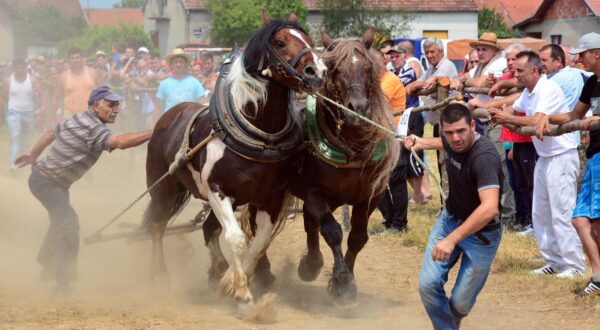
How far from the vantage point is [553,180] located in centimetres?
749

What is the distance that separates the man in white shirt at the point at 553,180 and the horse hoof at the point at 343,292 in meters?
1.93

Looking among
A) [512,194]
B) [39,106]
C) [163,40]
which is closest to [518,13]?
[163,40]

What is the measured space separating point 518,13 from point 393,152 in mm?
51205

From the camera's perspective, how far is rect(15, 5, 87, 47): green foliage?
44072 millimetres

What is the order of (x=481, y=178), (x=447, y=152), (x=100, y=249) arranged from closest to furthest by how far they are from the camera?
(x=481, y=178) → (x=447, y=152) → (x=100, y=249)

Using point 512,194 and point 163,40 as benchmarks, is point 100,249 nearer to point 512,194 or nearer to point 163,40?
point 512,194

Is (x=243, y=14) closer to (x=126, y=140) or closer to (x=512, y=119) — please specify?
(x=126, y=140)

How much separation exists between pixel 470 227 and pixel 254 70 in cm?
233

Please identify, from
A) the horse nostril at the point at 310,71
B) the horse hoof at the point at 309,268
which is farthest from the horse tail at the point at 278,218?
the horse nostril at the point at 310,71

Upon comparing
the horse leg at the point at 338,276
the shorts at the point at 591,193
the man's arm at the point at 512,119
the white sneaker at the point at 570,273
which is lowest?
the white sneaker at the point at 570,273

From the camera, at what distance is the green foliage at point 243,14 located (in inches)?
1457

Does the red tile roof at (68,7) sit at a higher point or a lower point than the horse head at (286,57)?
higher

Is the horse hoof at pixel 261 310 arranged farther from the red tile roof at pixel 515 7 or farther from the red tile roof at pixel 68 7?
the red tile roof at pixel 68 7

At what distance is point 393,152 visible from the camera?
666 centimetres
